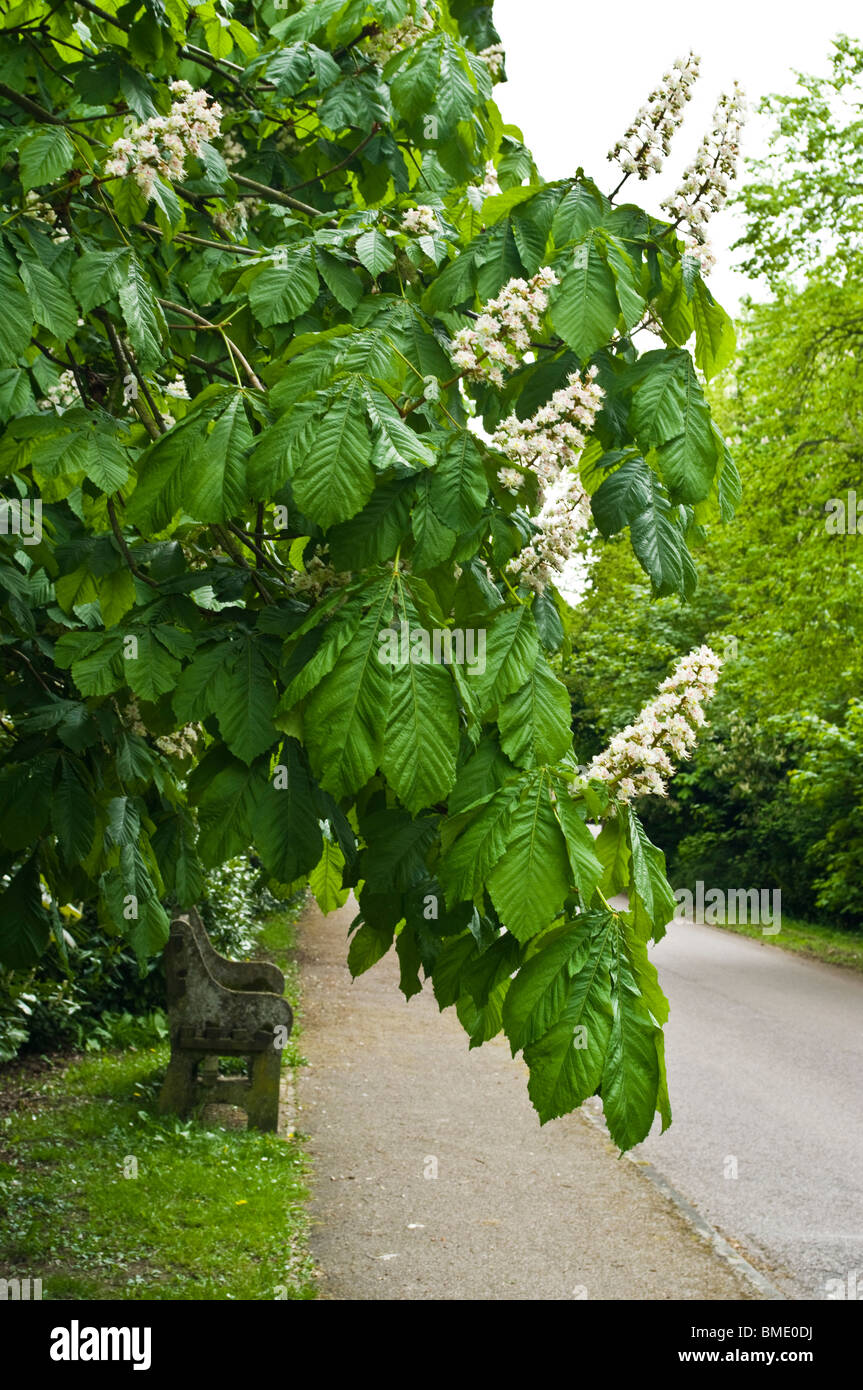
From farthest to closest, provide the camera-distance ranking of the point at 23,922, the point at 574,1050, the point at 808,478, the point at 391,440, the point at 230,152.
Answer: the point at 808,478 < the point at 230,152 < the point at 23,922 < the point at 391,440 < the point at 574,1050

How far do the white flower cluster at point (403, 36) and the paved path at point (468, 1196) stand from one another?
16.8 ft

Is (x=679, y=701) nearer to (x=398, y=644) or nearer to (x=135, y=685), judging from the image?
(x=398, y=644)

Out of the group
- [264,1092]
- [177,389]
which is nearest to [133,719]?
[177,389]

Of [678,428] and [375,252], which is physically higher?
[375,252]

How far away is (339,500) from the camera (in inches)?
89.4

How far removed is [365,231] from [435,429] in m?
0.88

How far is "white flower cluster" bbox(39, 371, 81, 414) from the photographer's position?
359 centimetres

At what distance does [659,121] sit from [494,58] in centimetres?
142

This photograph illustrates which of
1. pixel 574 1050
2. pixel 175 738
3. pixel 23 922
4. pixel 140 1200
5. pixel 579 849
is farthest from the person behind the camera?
pixel 140 1200

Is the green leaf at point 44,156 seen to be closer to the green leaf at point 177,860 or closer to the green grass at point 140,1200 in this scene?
the green leaf at point 177,860

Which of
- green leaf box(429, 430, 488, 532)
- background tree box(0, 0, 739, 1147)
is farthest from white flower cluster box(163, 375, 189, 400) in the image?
green leaf box(429, 430, 488, 532)

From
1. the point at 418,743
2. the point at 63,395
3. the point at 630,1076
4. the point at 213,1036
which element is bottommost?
the point at 213,1036

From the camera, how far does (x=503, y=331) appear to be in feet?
8.71

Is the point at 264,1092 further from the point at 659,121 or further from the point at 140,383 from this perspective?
the point at 659,121
